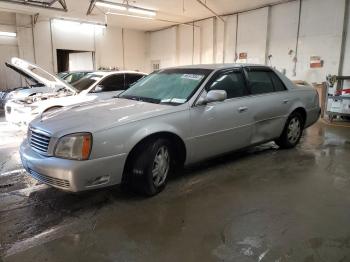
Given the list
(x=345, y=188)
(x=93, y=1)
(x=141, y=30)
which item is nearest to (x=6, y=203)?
(x=345, y=188)

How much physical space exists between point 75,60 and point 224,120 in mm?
13183

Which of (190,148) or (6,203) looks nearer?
(6,203)

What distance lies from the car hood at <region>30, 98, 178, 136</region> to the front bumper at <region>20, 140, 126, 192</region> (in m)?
0.27

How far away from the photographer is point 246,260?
2.09 m

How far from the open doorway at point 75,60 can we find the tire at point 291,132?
11.8 metres

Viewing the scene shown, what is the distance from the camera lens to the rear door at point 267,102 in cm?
407

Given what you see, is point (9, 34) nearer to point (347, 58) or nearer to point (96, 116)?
point (96, 116)

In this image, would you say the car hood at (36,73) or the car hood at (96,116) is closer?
the car hood at (96,116)

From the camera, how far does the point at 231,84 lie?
3824mm

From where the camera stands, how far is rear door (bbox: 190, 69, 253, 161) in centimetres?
337

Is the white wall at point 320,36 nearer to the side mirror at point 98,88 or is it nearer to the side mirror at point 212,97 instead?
the side mirror at point 98,88

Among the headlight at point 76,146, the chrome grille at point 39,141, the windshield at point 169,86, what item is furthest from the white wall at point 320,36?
the chrome grille at point 39,141

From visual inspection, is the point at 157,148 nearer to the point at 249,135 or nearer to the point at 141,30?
the point at 249,135

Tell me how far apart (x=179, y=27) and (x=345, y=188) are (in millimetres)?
12491
